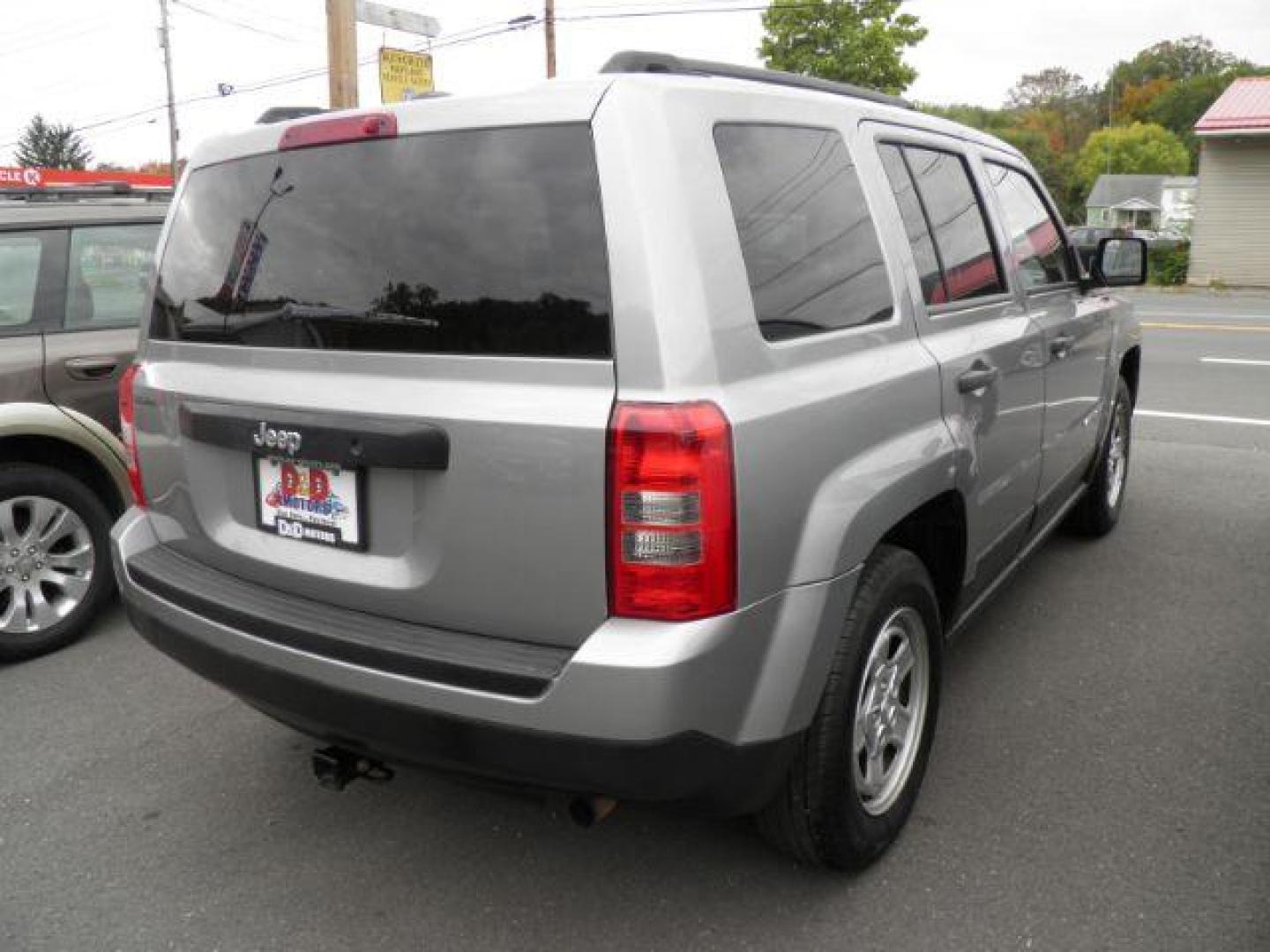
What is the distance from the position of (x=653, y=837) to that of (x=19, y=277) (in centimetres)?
342

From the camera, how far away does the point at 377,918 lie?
2555 millimetres

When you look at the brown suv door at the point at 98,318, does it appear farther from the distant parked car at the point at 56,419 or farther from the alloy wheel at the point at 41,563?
the alloy wheel at the point at 41,563

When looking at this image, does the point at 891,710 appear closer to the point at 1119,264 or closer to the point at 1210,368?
the point at 1119,264

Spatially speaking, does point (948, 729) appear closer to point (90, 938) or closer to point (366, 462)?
point (366, 462)

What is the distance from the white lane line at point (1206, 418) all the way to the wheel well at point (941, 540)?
6.27 meters

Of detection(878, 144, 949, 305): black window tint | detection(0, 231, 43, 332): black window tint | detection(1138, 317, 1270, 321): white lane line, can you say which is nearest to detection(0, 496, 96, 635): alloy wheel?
detection(0, 231, 43, 332): black window tint

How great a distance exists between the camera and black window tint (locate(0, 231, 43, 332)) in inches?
166

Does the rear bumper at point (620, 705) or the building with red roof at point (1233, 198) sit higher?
the building with red roof at point (1233, 198)

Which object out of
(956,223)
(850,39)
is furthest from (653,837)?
(850,39)

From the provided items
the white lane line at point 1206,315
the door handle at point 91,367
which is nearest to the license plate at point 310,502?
the door handle at point 91,367

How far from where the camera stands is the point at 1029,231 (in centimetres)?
398

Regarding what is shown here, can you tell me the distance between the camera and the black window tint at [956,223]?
306 cm

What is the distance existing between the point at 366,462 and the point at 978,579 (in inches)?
76.6

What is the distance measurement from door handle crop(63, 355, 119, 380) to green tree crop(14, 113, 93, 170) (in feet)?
190
